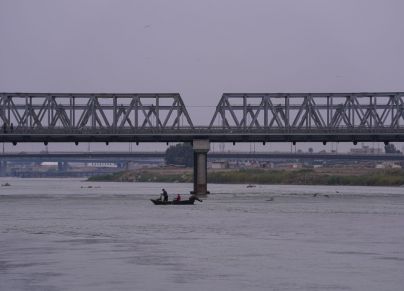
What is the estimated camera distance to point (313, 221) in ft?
281

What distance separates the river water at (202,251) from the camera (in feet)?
156

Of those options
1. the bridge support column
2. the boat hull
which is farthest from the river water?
the bridge support column

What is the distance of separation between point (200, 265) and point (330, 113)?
97.4 meters

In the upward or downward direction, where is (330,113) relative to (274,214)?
upward

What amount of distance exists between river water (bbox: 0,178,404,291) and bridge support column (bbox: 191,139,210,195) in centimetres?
4277

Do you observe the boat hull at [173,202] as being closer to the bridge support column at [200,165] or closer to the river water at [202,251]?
the river water at [202,251]

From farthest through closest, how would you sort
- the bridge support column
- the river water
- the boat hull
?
the bridge support column, the boat hull, the river water

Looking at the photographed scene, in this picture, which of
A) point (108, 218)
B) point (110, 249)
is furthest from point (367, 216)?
point (110, 249)

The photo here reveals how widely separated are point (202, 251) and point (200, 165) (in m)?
81.7

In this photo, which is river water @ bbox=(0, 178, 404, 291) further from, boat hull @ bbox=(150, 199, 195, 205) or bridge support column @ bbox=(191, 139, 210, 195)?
bridge support column @ bbox=(191, 139, 210, 195)

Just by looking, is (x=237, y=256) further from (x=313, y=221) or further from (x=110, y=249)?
(x=313, y=221)

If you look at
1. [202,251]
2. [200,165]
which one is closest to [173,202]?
[200,165]

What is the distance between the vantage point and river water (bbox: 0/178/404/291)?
4756 centimetres

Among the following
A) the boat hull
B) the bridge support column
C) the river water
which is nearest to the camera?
the river water
